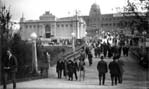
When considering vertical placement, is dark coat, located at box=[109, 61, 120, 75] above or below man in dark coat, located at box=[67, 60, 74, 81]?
above

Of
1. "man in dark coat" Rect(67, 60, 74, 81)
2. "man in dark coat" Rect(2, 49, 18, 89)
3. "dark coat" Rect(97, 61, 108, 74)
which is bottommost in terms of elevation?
"man in dark coat" Rect(67, 60, 74, 81)

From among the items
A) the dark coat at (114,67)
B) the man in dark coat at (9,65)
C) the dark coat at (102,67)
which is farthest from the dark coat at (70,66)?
the man in dark coat at (9,65)

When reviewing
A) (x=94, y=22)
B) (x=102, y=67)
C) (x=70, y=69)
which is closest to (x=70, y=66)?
(x=70, y=69)

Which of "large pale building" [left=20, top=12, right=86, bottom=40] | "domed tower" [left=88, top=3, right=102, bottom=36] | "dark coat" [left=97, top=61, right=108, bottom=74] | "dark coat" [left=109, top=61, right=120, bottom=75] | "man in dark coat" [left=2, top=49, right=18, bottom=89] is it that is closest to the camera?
"man in dark coat" [left=2, top=49, right=18, bottom=89]

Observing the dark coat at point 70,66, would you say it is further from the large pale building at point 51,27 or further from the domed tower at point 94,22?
the domed tower at point 94,22

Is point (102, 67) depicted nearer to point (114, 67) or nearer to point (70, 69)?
point (114, 67)

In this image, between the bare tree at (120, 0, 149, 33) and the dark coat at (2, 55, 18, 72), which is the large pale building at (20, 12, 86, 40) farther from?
the dark coat at (2, 55, 18, 72)

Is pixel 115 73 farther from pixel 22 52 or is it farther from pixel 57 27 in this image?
pixel 57 27

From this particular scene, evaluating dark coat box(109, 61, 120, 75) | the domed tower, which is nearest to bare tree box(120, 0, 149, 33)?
dark coat box(109, 61, 120, 75)

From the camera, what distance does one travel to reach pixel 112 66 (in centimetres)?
1343

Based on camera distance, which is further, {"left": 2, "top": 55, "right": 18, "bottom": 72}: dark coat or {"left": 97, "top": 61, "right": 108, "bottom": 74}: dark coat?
{"left": 97, "top": 61, "right": 108, "bottom": 74}: dark coat

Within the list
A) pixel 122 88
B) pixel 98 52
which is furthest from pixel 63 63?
pixel 98 52

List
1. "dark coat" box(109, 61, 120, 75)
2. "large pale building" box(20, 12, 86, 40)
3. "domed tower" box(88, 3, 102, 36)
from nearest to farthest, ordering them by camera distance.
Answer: "dark coat" box(109, 61, 120, 75)
"large pale building" box(20, 12, 86, 40)
"domed tower" box(88, 3, 102, 36)

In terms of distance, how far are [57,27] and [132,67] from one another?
204ft
